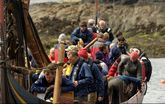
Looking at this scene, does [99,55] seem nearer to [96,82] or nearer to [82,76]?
[96,82]

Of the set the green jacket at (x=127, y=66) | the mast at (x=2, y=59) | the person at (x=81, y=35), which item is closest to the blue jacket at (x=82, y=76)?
the mast at (x=2, y=59)

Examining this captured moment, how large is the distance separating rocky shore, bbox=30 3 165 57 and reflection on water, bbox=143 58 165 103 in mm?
6092

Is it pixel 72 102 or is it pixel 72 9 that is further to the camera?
pixel 72 9

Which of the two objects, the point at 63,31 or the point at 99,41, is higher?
the point at 99,41

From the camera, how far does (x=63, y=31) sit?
3656 cm

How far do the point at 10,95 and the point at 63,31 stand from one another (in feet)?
92.5

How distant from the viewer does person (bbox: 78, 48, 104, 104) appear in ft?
32.6

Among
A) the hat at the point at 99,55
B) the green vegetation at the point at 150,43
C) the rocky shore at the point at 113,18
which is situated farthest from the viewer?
the rocky shore at the point at 113,18

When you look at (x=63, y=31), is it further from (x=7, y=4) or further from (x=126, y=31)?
(x=7, y=4)

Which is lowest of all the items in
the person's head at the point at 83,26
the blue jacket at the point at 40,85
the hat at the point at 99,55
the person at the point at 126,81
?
the person at the point at 126,81

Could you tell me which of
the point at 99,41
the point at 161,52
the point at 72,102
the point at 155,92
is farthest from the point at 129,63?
the point at 161,52

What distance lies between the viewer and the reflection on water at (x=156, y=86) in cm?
1784

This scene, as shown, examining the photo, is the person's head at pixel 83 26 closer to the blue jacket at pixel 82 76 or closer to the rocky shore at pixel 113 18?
the blue jacket at pixel 82 76

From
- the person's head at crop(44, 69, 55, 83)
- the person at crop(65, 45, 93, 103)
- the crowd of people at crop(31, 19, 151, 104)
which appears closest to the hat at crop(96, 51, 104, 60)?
the crowd of people at crop(31, 19, 151, 104)
